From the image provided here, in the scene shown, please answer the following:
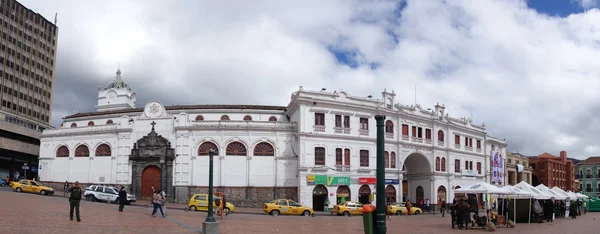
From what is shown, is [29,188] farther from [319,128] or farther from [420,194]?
[420,194]

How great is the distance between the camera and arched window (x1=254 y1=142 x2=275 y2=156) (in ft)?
150

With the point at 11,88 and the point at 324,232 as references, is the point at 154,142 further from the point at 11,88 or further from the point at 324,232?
the point at 11,88

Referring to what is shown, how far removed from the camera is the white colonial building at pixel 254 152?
147 ft

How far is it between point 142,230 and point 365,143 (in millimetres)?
30848

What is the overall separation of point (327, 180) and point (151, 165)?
53.1ft

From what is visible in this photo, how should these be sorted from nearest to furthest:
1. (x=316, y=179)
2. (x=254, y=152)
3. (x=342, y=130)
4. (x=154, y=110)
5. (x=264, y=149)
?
(x=316, y=179) → (x=254, y=152) → (x=264, y=149) → (x=342, y=130) → (x=154, y=110)

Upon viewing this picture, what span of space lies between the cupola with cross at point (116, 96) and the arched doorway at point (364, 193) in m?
37.6

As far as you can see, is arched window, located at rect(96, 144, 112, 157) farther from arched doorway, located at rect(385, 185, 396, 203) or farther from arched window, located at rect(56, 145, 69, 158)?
arched doorway, located at rect(385, 185, 396, 203)

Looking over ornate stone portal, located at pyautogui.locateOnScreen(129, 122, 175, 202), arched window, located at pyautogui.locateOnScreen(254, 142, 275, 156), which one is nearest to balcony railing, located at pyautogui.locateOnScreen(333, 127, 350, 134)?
arched window, located at pyautogui.locateOnScreen(254, 142, 275, 156)

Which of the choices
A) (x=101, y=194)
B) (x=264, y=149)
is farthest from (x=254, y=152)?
(x=101, y=194)

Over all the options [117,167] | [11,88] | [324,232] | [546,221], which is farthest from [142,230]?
[11,88]

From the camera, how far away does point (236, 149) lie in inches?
1799

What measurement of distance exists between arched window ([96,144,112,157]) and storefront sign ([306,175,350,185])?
64.5 feet

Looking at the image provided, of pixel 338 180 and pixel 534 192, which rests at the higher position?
pixel 338 180
